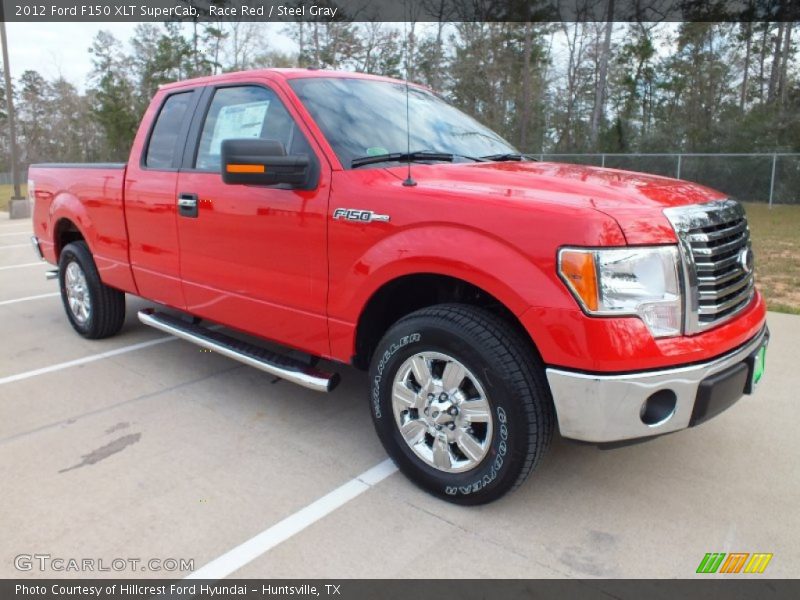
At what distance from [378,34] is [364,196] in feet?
103

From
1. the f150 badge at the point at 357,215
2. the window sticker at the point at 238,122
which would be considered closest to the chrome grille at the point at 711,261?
the f150 badge at the point at 357,215

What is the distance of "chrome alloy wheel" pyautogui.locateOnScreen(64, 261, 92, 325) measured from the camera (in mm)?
5328

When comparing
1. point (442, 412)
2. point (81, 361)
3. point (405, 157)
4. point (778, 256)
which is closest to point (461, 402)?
point (442, 412)

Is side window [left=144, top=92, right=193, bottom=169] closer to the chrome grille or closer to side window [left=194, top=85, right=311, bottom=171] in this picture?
side window [left=194, top=85, right=311, bottom=171]

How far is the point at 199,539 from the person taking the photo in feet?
8.64

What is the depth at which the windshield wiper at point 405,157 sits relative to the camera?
3.21m

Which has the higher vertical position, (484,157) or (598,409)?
(484,157)

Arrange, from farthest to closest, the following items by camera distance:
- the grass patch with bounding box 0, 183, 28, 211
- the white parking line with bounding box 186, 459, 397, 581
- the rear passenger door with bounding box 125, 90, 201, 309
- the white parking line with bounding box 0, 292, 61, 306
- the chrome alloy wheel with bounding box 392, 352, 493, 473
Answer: the grass patch with bounding box 0, 183, 28, 211 < the white parking line with bounding box 0, 292, 61, 306 < the rear passenger door with bounding box 125, 90, 201, 309 < the chrome alloy wheel with bounding box 392, 352, 493, 473 < the white parking line with bounding box 186, 459, 397, 581

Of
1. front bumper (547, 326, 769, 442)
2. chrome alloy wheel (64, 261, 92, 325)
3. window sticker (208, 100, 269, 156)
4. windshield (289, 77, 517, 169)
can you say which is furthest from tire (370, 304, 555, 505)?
chrome alloy wheel (64, 261, 92, 325)

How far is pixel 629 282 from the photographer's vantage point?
7.79 feet

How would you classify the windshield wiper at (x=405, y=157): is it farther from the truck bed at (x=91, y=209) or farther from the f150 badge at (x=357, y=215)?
the truck bed at (x=91, y=209)

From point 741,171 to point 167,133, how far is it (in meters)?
19.7

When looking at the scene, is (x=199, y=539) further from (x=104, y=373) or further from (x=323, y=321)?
(x=104, y=373)
